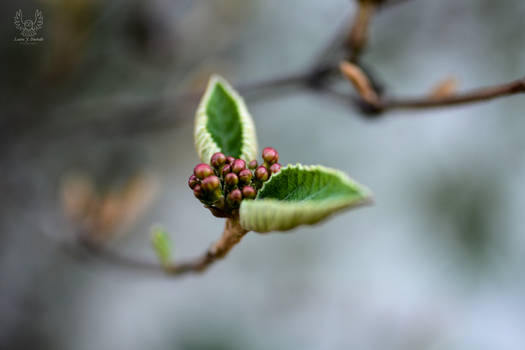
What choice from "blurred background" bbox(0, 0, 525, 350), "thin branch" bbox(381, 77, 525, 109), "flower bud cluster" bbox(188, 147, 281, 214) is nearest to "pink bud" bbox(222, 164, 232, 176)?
"flower bud cluster" bbox(188, 147, 281, 214)

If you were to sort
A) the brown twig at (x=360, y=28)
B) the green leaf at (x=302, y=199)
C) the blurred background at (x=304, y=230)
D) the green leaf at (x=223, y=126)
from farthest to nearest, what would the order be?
1. the blurred background at (x=304, y=230)
2. the brown twig at (x=360, y=28)
3. the green leaf at (x=223, y=126)
4. the green leaf at (x=302, y=199)

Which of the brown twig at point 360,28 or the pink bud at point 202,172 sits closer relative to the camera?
the pink bud at point 202,172

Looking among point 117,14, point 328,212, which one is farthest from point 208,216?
point 328,212

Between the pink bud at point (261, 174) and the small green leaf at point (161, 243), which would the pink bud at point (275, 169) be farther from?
the small green leaf at point (161, 243)

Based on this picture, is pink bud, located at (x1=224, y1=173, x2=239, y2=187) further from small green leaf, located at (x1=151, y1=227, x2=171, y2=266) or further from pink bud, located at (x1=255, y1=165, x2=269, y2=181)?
small green leaf, located at (x1=151, y1=227, x2=171, y2=266)

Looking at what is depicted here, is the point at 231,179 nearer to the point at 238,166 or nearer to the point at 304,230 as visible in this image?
the point at 238,166

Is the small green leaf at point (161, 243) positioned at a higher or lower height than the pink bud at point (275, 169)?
→ lower

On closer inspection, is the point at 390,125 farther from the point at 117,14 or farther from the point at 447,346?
the point at 117,14

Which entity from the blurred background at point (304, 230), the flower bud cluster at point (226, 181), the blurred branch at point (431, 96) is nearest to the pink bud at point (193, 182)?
the flower bud cluster at point (226, 181)
